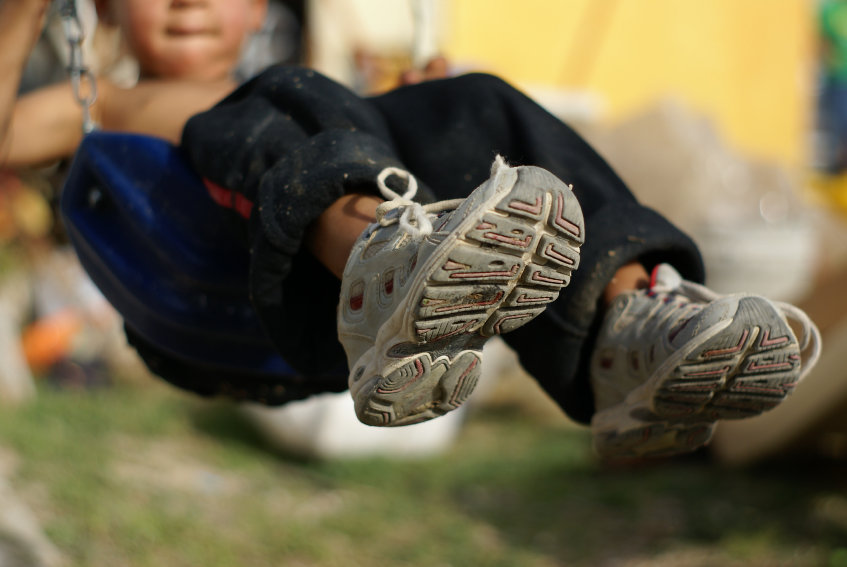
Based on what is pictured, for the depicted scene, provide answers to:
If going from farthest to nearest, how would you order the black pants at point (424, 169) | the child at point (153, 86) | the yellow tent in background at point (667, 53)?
the yellow tent in background at point (667, 53)
the child at point (153, 86)
the black pants at point (424, 169)

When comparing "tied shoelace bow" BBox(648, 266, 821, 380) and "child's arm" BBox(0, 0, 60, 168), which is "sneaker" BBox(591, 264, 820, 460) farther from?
"child's arm" BBox(0, 0, 60, 168)

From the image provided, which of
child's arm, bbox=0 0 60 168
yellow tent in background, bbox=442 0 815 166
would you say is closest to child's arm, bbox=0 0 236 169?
child's arm, bbox=0 0 60 168

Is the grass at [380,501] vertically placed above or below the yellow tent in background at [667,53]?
below

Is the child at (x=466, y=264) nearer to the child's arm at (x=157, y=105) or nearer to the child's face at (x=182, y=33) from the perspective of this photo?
the child's arm at (x=157, y=105)

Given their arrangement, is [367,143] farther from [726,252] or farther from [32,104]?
[726,252]

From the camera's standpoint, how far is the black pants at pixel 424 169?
1.06m

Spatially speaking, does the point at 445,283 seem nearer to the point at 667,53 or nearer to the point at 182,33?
the point at 182,33

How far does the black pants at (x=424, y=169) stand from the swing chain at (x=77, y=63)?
7.8 inches

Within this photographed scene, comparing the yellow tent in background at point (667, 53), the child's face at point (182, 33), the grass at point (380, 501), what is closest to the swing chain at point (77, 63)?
the child's face at point (182, 33)

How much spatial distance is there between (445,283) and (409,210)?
0.12 metres

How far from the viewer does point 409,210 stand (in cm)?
89

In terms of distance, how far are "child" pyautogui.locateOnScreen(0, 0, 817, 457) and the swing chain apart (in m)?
0.12

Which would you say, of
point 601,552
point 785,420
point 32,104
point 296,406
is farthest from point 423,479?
point 32,104

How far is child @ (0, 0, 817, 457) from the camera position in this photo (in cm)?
82
